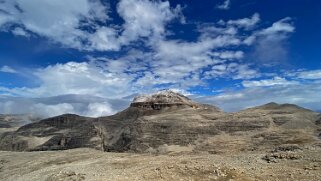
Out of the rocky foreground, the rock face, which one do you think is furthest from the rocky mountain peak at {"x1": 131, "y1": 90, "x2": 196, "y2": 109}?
the rocky foreground

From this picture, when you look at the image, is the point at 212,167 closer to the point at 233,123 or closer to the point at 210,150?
the point at 210,150

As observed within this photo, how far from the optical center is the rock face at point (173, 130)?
7794 centimetres

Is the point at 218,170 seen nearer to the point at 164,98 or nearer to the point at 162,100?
the point at 162,100

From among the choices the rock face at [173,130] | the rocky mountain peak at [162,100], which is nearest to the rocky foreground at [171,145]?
the rock face at [173,130]

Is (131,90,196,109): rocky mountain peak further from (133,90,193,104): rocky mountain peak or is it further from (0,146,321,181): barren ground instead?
(0,146,321,181): barren ground

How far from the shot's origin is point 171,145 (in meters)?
84.6

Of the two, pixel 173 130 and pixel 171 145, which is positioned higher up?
pixel 173 130

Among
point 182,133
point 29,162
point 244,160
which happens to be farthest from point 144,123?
point 244,160

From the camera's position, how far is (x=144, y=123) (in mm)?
98000

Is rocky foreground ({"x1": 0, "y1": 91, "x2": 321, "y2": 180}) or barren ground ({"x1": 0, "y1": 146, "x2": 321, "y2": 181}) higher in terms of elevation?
rocky foreground ({"x1": 0, "y1": 91, "x2": 321, "y2": 180})

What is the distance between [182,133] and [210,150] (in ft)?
→ 40.5

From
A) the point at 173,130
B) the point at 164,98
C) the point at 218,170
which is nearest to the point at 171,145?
the point at 173,130

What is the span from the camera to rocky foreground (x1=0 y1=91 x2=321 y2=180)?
3738cm

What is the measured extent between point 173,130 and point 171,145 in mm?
6673
